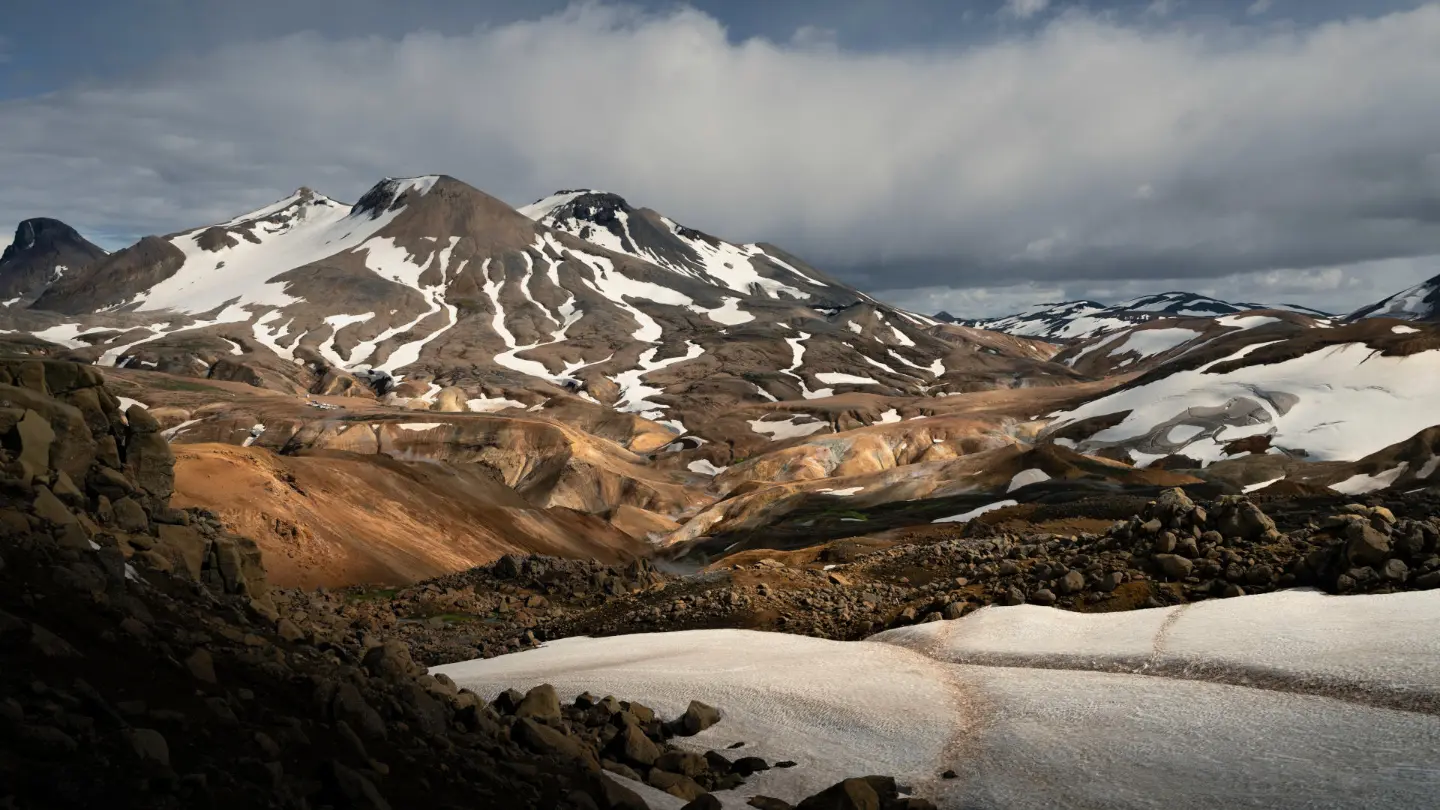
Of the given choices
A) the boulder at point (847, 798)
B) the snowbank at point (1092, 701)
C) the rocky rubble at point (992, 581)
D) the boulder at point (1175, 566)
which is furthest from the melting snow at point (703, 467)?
the boulder at point (847, 798)

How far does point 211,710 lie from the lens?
32.7 ft

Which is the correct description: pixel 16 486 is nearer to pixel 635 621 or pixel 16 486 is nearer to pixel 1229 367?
pixel 635 621

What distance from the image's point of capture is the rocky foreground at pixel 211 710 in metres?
8.39

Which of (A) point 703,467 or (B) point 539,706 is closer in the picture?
(B) point 539,706

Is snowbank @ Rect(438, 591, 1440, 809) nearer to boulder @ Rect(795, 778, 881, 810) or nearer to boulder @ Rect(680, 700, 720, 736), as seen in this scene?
boulder @ Rect(680, 700, 720, 736)

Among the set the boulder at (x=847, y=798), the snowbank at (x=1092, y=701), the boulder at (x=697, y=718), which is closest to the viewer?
the boulder at (x=847, y=798)

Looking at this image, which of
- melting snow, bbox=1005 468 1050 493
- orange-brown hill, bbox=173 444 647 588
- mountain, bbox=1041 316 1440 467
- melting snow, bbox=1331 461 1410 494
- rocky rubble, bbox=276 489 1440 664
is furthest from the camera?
mountain, bbox=1041 316 1440 467

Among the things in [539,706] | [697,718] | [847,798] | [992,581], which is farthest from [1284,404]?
[539,706]

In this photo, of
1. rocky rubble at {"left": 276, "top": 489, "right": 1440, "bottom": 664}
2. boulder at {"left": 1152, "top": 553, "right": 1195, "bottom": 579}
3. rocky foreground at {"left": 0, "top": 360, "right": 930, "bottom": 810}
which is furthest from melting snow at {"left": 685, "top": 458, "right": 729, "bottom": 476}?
rocky foreground at {"left": 0, "top": 360, "right": 930, "bottom": 810}

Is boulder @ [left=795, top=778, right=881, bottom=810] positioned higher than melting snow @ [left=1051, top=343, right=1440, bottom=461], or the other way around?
boulder @ [left=795, top=778, right=881, bottom=810]

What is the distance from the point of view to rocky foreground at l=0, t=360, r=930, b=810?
8391mm

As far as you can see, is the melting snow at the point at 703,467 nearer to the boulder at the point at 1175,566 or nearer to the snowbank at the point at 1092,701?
the boulder at the point at 1175,566

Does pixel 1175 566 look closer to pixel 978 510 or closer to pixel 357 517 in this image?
pixel 357 517

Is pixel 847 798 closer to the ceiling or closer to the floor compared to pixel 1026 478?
closer to the ceiling
